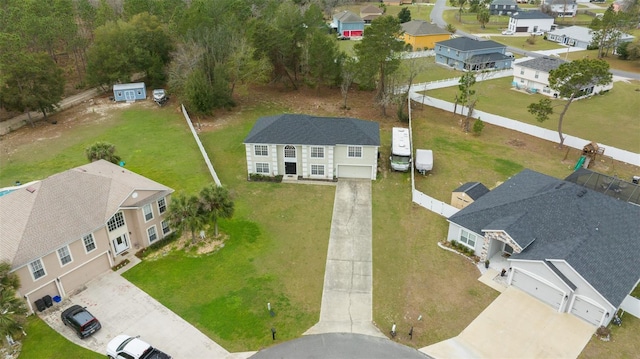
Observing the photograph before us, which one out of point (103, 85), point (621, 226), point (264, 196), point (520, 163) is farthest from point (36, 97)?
point (621, 226)

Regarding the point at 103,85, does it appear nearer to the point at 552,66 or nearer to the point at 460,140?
the point at 460,140

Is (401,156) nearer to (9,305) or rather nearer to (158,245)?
(158,245)

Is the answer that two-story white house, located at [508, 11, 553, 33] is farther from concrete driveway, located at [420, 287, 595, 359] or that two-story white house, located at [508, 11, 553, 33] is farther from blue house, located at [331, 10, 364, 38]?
concrete driveway, located at [420, 287, 595, 359]

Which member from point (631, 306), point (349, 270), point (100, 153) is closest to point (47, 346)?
point (100, 153)

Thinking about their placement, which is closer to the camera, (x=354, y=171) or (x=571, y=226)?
(x=571, y=226)

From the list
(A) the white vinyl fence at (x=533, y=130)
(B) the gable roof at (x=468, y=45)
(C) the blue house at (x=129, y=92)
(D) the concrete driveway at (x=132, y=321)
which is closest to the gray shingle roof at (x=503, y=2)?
(B) the gable roof at (x=468, y=45)

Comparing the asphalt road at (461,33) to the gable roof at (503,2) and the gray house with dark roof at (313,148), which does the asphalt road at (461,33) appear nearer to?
the gable roof at (503,2)
